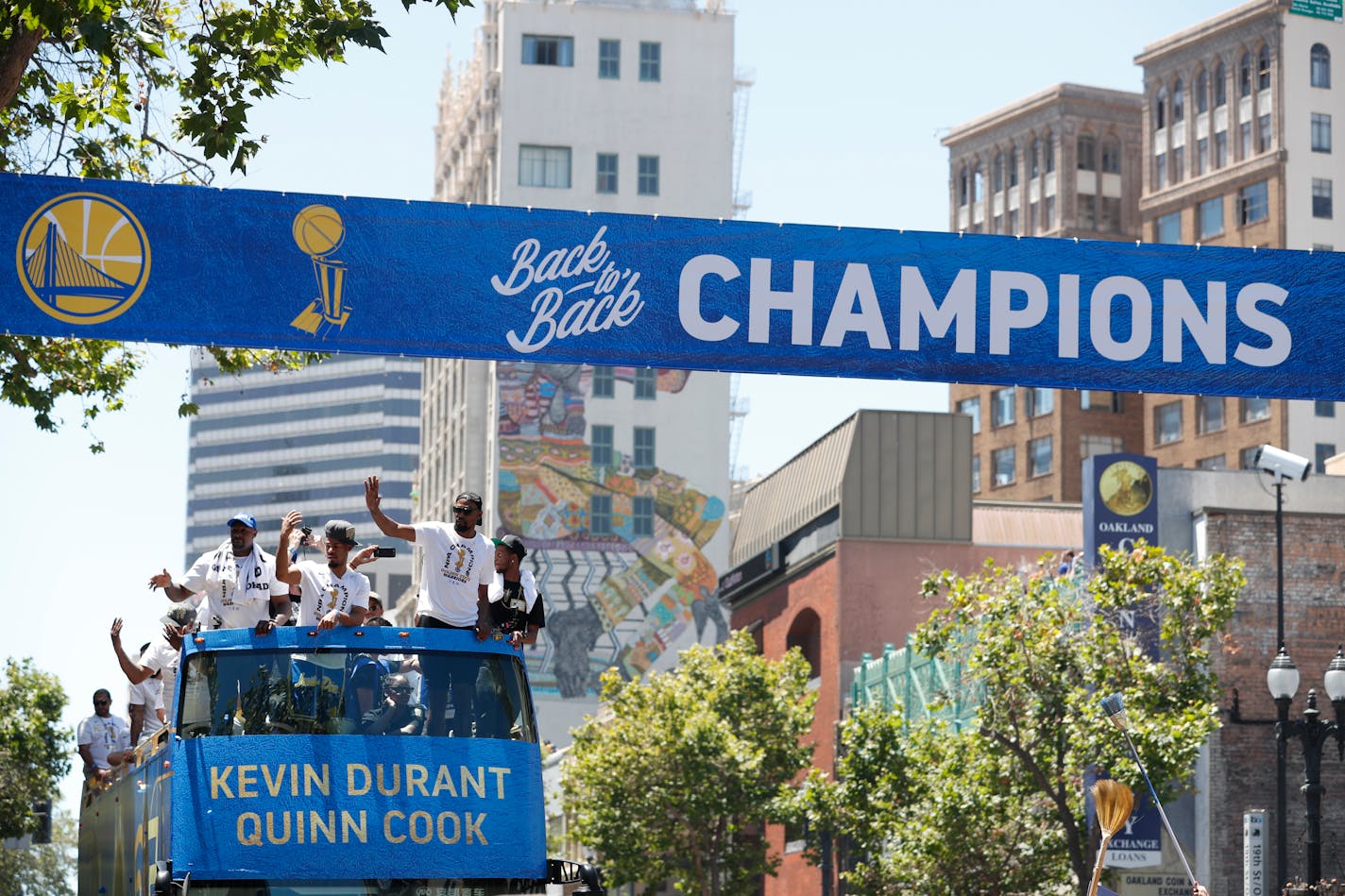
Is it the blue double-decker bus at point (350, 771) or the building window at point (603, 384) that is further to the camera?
the building window at point (603, 384)

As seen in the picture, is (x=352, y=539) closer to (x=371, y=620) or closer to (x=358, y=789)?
(x=371, y=620)

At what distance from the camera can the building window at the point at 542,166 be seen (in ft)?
367

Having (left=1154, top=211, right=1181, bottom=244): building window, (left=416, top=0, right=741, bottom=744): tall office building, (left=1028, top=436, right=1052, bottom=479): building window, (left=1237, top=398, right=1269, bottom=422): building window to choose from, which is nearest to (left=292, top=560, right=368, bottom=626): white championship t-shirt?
(left=416, top=0, right=741, bottom=744): tall office building

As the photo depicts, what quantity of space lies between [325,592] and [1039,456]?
321ft

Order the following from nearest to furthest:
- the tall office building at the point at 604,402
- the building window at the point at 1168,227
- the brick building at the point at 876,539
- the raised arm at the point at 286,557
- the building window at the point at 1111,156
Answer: the raised arm at the point at 286,557, the brick building at the point at 876,539, the tall office building at the point at 604,402, the building window at the point at 1168,227, the building window at the point at 1111,156

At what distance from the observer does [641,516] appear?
352 ft

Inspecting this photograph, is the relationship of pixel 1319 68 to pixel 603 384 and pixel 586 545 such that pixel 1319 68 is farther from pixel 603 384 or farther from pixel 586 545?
pixel 586 545

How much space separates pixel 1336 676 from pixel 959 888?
9181 millimetres

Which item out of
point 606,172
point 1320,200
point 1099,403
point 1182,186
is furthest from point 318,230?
point 1099,403

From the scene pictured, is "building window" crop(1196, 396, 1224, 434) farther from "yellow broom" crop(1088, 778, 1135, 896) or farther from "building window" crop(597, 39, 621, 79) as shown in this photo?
"yellow broom" crop(1088, 778, 1135, 896)

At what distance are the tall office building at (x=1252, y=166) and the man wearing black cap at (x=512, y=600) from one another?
86059 mm

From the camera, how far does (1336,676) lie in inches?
1086

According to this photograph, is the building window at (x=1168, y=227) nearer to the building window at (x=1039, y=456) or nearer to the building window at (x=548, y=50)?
the building window at (x=1039, y=456)

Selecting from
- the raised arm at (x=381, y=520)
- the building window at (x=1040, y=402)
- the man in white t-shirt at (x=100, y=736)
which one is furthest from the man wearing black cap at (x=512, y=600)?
the building window at (x=1040, y=402)
